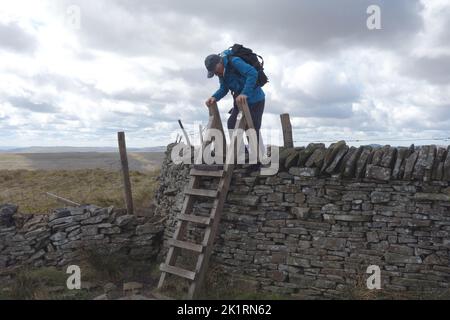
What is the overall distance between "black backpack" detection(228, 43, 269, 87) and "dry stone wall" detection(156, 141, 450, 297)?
1256mm

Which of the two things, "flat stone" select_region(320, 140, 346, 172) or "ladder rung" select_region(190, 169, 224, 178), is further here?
"ladder rung" select_region(190, 169, 224, 178)

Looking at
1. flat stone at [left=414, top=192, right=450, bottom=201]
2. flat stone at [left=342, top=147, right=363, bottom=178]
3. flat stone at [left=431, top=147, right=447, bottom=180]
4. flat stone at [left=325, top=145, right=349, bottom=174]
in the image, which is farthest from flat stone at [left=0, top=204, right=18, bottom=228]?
flat stone at [left=431, top=147, right=447, bottom=180]

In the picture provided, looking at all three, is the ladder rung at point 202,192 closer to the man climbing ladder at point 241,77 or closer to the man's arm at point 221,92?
the man climbing ladder at point 241,77

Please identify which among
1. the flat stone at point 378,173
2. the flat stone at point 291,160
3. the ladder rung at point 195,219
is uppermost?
the flat stone at point 291,160

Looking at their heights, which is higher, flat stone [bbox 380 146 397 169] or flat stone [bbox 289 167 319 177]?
flat stone [bbox 380 146 397 169]

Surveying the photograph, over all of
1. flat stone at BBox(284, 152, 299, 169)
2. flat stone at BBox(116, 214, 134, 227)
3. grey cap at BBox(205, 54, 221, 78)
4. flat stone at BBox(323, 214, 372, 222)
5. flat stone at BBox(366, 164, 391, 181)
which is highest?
grey cap at BBox(205, 54, 221, 78)

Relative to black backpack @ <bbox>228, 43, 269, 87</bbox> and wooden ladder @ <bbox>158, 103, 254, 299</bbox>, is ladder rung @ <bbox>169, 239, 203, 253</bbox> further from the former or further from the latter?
black backpack @ <bbox>228, 43, 269, 87</bbox>

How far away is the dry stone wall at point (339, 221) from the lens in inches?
229

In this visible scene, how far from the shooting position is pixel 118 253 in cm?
801

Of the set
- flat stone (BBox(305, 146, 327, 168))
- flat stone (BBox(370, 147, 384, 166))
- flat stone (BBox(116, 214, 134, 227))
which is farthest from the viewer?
flat stone (BBox(116, 214, 134, 227))

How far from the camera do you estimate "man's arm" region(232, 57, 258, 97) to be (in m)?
6.53

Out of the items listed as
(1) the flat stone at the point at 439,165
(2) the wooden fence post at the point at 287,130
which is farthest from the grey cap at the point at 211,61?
(1) the flat stone at the point at 439,165

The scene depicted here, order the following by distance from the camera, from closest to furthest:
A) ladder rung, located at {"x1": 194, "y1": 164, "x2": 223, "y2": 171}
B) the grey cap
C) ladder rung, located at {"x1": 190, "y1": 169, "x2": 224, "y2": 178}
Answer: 1. the grey cap
2. ladder rung, located at {"x1": 190, "y1": 169, "x2": 224, "y2": 178}
3. ladder rung, located at {"x1": 194, "y1": 164, "x2": 223, "y2": 171}

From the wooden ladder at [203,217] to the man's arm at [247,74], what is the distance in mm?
256
